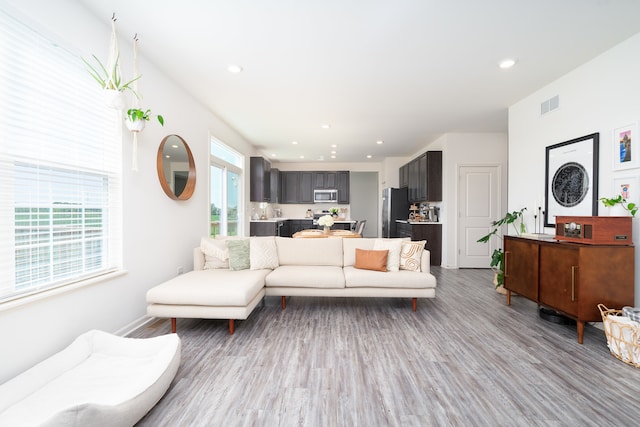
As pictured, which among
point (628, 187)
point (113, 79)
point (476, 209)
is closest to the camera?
point (113, 79)

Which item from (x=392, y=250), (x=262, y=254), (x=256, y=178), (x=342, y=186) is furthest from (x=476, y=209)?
(x=256, y=178)

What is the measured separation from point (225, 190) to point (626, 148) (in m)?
5.50

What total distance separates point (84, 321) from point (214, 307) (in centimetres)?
98

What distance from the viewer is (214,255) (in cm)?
339

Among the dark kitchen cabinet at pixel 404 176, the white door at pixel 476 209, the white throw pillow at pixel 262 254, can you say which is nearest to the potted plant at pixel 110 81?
the white throw pillow at pixel 262 254

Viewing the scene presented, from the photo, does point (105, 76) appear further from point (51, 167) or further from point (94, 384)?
point (94, 384)

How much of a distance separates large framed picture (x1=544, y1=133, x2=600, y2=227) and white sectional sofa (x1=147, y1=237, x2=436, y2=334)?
5.55 ft

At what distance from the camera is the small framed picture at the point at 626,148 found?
2.47 metres

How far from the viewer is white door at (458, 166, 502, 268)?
5520mm

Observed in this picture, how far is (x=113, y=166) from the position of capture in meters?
2.50

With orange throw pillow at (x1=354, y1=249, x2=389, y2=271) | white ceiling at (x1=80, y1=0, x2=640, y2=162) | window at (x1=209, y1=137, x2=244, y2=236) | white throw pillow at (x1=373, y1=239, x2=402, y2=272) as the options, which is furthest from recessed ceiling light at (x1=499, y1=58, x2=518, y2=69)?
window at (x1=209, y1=137, x2=244, y2=236)

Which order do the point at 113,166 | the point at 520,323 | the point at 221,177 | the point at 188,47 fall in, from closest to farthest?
the point at 113,166 < the point at 188,47 < the point at 520,323 < the point at 221,177

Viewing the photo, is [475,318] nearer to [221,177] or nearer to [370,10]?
[370,10]

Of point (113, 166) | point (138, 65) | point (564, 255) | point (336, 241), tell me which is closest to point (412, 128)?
point (336, 241)
